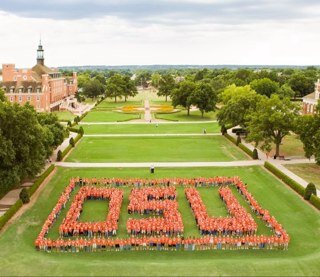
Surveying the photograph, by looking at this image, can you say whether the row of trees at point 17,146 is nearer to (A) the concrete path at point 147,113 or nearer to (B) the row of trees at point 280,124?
(B) the row of trees at point 280,124

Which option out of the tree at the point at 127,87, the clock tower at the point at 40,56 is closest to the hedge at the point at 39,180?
the clock tower at the point at 40,56

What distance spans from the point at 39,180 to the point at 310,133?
1070 inches

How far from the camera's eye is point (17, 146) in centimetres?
3506

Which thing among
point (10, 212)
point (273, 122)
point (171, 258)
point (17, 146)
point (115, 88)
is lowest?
point (171, 258)

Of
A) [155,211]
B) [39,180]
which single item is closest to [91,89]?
[39,180]

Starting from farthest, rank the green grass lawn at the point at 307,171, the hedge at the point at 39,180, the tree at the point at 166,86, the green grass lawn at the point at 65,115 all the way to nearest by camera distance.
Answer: the tree at the point at 166,86, the green grass lawn at the point at 65,115, the green grass lawn at the point at 307,171, the hedge at the point at 39,180

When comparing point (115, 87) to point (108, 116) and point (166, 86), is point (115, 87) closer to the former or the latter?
point (166, 86)

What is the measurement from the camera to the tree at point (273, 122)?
1944 inches

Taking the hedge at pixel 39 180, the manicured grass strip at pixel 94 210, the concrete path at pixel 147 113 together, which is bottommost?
the manicured grass strip at pixel 94 210

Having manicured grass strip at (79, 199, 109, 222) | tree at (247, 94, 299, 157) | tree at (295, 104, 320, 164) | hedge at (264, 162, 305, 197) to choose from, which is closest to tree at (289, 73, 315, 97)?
tree at (247, 94, 299, 157)

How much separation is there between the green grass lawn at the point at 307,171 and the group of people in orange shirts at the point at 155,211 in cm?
1381

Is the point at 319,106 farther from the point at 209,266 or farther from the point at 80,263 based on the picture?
the point at 80,263

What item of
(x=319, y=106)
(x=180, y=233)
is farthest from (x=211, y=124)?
(x=180, y=233)

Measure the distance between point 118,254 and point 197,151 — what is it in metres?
30.2
